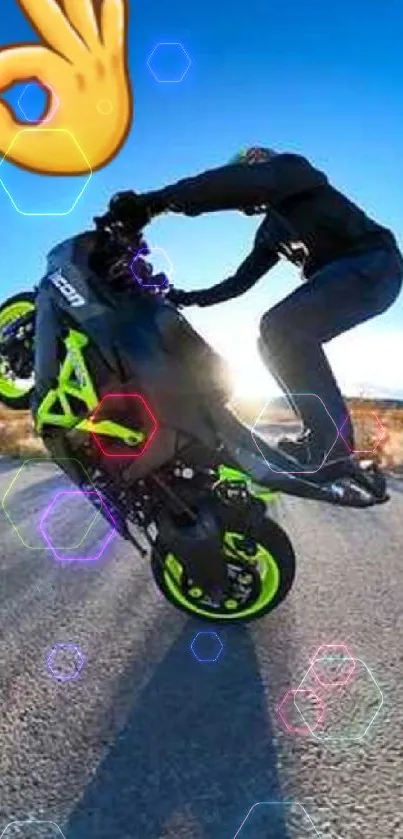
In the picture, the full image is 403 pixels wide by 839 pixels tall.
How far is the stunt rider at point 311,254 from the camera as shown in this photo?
Answer: 2969 mm

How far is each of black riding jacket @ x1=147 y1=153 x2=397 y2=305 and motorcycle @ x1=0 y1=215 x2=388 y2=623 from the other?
1.03 feet

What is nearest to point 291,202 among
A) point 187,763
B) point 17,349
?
point 17,349

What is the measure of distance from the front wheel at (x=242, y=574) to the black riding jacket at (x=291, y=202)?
1.04m

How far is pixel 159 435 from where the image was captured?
3.00m

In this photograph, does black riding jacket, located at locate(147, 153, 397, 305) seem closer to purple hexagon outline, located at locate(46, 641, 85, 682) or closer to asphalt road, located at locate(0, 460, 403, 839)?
asphalt road, located at locate(0, 460, 403, 839)

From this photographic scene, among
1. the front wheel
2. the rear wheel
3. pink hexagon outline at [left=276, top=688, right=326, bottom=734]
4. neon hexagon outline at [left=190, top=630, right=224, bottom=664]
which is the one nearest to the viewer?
pink hexagon outline at [left=276, top=688, right=326, bottom=734]

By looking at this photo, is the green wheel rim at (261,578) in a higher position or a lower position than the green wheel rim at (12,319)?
lower

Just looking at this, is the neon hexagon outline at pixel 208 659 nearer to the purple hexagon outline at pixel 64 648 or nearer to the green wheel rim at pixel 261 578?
the green wheel rim at pixel 261 578

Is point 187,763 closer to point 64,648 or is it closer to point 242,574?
point 64,648

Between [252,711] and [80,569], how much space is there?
1881 millimetres

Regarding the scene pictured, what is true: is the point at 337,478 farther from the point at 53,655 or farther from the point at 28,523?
the point at 28,523

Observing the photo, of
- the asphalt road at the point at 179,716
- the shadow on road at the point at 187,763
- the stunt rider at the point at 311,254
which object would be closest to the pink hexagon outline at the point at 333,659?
the asphalt road at the point at 179,716

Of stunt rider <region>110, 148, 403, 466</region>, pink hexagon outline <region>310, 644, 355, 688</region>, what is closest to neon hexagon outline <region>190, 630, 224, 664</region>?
pink hexagon outline <region>310, 644, 355, 688</region>

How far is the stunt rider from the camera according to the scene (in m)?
2.97
